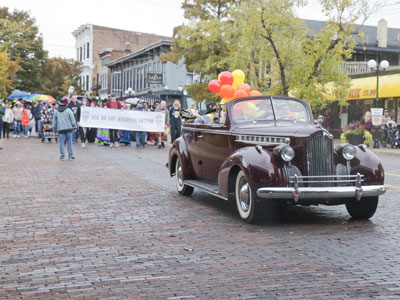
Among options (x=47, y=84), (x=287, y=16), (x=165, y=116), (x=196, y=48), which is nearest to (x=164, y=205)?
(x=165, y=116)

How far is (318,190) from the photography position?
700 centimetres

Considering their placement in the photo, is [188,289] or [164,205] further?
[164,205]

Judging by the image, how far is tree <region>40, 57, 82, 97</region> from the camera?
75250 mm

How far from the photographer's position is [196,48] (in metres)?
39.8

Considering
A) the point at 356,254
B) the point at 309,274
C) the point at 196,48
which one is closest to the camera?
the point at 309,274

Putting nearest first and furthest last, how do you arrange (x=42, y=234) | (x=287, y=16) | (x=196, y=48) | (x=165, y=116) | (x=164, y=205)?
(x=42, y=234), (x=164, y=205), (x=165, y=116), (x=287, y=16), (x=196, y=48)

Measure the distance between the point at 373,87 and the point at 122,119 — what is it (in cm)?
1548

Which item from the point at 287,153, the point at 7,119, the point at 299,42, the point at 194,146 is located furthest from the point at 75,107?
the point at 287,153

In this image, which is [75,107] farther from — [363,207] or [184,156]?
[363,207]

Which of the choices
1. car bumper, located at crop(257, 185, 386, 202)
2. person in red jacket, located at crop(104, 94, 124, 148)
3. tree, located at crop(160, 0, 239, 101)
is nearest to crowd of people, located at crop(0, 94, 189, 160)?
person in red jacket, located at crop(104, 94, 124, 148)

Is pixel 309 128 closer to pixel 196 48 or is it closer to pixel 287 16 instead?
pixel 287 16

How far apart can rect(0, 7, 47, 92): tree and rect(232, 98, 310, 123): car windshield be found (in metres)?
52.5

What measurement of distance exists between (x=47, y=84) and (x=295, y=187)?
7205 centimetres

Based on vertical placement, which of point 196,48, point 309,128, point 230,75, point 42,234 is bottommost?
point 42,234
